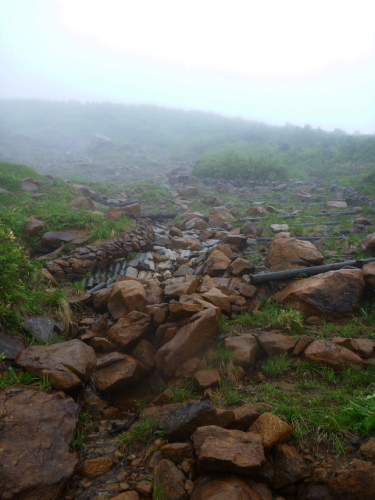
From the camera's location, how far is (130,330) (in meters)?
4.50

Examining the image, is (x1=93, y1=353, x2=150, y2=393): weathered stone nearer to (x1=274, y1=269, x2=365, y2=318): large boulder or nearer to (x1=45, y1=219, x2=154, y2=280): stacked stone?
(x1=274, y1=269, x2=365, y2=318): large boulder

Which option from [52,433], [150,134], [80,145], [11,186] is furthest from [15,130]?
[52,433]

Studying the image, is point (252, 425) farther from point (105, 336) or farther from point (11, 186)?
point (11, 186)

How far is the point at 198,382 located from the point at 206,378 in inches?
4.3

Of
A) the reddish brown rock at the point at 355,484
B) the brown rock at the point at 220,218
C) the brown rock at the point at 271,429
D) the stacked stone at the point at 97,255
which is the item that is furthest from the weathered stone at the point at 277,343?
the brown rock at the point at 220,218

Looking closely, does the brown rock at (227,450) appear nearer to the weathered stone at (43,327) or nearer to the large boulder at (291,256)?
the weathered stone at (43,327)

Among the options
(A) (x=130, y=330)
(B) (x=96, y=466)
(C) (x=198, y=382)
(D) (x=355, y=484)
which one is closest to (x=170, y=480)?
(B) (x=96, y=466)

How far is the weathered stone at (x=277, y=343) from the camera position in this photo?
3891mm

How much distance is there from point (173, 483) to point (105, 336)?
2836 millimetres

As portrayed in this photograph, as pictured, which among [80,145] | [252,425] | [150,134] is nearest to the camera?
[252,425]

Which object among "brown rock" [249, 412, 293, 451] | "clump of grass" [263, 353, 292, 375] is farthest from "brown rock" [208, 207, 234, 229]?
"brown rock" [249, 412, 293, 451]

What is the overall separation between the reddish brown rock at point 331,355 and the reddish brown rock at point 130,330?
Result: 2.26 metres

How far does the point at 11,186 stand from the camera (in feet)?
38.4

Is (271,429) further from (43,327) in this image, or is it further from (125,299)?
(43,327)
